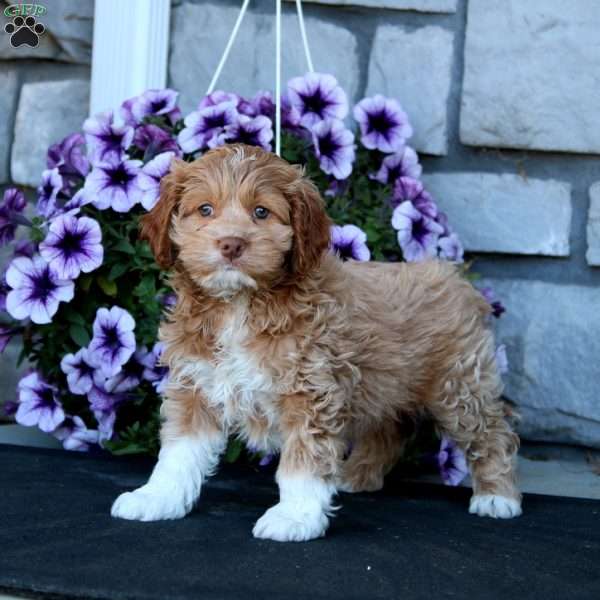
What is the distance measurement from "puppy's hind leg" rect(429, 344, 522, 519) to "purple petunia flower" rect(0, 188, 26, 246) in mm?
1935

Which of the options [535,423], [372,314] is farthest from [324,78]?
[535,423]

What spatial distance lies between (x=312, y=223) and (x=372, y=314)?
476mm

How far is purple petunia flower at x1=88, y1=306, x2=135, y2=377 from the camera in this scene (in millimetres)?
4199

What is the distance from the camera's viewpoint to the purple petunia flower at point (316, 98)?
4578 millimetres

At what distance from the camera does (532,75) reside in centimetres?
482

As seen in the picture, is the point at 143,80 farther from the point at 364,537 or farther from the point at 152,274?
the point at 364,537

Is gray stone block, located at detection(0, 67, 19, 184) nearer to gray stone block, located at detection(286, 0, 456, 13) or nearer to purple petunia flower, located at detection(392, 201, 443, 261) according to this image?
gray stone block, located at detection(286, 0, 456, 13)

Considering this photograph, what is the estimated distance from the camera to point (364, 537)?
10.6ft

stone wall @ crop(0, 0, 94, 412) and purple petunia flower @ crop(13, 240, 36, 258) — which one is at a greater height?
stone wall @ crop(0, 0, 94, 412)

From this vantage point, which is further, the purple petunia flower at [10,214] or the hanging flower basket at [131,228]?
the purple petunia flower at [10,214]

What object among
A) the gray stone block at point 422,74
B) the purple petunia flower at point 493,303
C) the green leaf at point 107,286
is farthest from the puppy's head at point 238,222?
the gray stone block at point 422,74

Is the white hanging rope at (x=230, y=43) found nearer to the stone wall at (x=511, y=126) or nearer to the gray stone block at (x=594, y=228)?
the stone wall at (x=511, y=126)

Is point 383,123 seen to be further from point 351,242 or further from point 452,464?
point 452,464

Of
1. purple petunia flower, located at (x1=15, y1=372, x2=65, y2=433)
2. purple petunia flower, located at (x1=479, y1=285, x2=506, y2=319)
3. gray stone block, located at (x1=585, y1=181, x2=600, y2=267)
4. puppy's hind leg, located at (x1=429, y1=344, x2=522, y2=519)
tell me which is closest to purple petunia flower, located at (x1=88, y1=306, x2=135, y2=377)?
purple petunia flower, located at (x1=15, y1=372, x2=65, y2=433)
